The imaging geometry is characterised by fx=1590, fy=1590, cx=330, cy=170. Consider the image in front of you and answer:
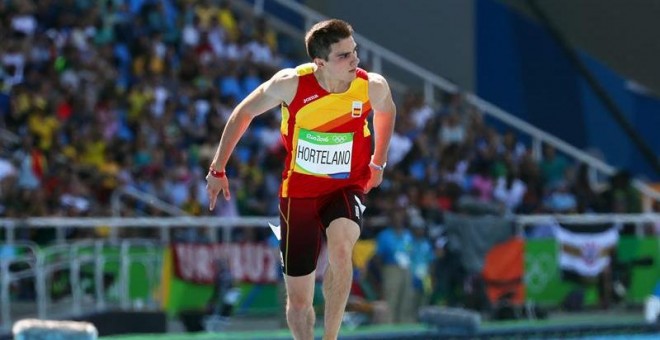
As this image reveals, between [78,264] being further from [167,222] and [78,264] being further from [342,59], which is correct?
[342,59]

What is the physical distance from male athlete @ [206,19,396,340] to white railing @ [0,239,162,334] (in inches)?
308

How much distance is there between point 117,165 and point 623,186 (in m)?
7.69

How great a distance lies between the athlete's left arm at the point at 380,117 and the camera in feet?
32.6

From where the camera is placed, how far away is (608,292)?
21875mm

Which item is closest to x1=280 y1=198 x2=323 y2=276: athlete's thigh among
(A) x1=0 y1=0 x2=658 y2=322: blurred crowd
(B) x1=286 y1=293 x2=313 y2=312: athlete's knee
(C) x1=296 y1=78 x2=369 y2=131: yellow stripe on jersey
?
(B) x1=286 y1=293 x2=313 y2=312: athlete's knee

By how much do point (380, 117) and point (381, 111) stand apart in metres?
0.07

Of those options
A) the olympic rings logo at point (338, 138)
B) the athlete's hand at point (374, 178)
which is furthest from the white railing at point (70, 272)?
the olympic rings logo at point (338, 138)

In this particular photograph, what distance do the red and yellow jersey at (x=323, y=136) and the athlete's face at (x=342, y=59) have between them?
0.54 ft

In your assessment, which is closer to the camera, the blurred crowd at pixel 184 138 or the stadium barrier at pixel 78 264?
the stadium barrier at pixel 78 264

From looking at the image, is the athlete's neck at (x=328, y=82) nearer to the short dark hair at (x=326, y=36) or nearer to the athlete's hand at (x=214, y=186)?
the short dark hair at (x=326, y=36)

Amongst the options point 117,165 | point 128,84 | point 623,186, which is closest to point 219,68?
point 128,84

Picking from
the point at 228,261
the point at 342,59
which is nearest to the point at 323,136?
the point at 342,59

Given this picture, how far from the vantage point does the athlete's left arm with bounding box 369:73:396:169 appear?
9.93 metres

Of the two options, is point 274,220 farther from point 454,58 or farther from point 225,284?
point 454,58
